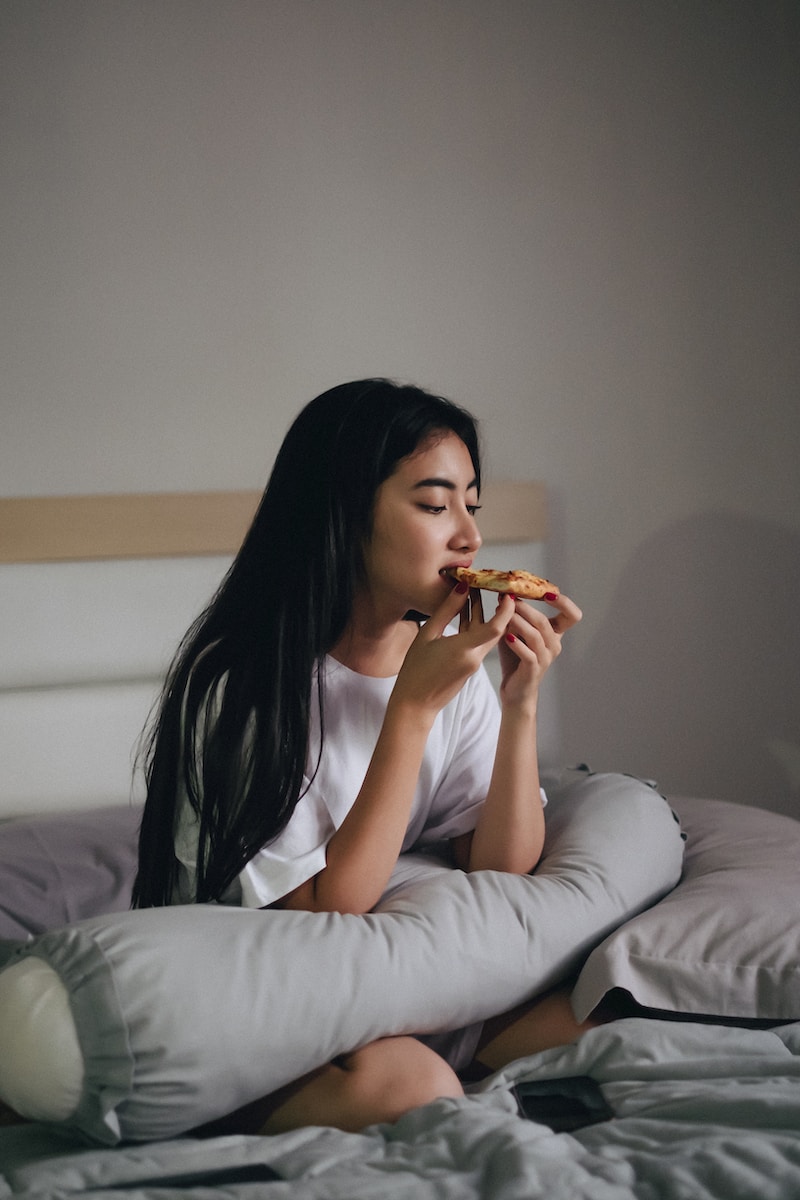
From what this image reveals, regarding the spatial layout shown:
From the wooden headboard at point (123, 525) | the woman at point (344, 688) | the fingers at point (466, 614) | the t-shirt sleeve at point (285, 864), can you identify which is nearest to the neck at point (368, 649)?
the woman at point (344, 688)

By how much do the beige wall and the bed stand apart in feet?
3.98

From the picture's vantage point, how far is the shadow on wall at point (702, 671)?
8.69ft

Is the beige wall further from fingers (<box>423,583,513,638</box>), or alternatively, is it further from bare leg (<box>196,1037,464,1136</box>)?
bare leg (<box>196,1037,464,1136</box>)

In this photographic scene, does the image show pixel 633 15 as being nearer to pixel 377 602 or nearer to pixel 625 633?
pixel 625 633

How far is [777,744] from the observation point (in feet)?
8.95

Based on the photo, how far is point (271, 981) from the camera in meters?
0.90

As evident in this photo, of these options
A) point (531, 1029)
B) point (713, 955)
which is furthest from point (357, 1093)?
Result: point (713, 955)

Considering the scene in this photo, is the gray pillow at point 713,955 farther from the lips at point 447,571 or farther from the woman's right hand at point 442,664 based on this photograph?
the lips at point 447,571

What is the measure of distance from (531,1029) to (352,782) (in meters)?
0.35

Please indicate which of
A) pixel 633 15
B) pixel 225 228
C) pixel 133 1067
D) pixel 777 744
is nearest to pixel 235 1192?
pixel 133 1067

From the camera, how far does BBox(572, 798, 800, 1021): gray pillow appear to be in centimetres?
105

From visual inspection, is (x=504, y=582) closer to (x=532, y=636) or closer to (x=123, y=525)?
(x=532, y=636)

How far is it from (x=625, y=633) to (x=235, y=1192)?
205 centimetres

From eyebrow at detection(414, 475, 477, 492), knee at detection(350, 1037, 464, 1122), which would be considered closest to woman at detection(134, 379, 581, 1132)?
eyebrow at detection(414, 475, 477, 492)
